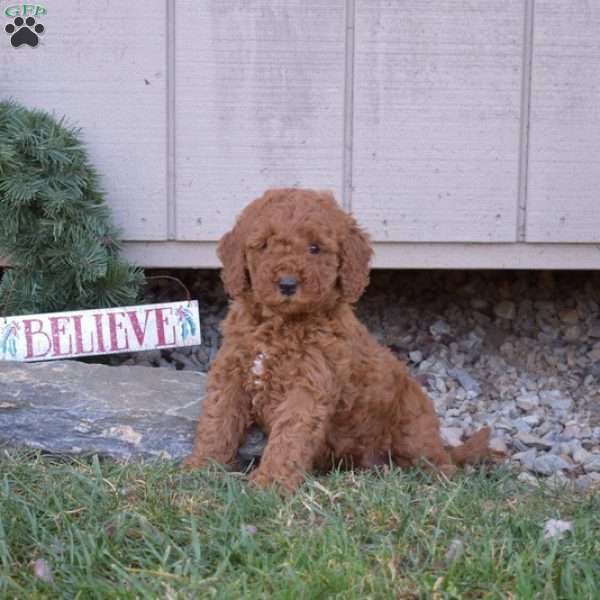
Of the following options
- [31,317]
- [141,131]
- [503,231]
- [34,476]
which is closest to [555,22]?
[503,231]

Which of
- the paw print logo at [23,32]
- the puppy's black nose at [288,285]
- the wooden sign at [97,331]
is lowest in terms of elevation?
the wooden sign at [97,331]

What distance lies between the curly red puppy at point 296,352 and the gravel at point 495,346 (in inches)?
58.7

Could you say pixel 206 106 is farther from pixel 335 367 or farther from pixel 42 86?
pixel 335 367

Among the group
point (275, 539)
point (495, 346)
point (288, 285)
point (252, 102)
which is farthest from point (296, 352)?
point (495, 346)

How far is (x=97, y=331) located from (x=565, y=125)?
10.3 feet

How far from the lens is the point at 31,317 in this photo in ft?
17.0

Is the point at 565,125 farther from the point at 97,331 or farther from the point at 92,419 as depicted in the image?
the point at 92,419

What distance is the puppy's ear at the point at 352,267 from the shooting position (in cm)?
386

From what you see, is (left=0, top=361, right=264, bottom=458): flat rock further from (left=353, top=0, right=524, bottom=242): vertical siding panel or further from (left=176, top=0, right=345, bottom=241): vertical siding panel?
(left=353, top=0, right=524, bottom=242): vertical siding panel

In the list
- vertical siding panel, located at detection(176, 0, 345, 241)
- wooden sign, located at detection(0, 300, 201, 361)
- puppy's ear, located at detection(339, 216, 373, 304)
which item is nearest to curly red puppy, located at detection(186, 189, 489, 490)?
puppy's ear, located at detection(339, 216, 373, 304)

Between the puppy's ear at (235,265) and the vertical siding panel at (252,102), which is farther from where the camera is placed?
the vertical siding panel at (252,102)

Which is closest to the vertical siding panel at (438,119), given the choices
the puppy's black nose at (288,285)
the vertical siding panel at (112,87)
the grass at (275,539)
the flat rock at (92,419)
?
the vertical siding panel at (112,87)

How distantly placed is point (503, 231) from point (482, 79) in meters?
0.94

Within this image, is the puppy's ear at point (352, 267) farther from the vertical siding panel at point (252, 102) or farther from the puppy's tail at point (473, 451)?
the vertical siding panel at point (252, 102)
